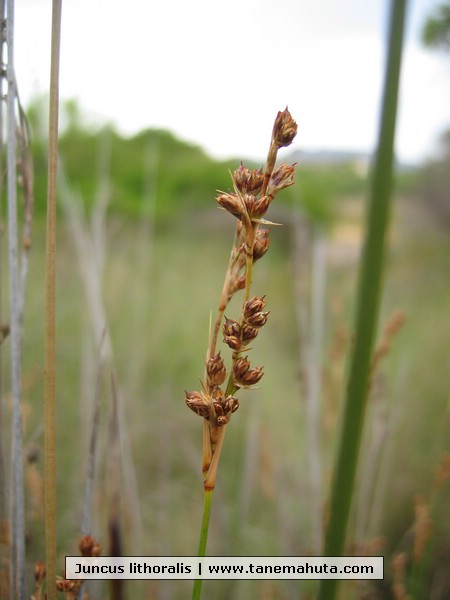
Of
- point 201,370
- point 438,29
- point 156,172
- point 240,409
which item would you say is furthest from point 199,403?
point 156,172

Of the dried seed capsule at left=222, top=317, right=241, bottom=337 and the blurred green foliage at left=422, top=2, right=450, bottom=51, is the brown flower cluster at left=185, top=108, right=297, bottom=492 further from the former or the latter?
the blurred green foliage at left=422, top=2, right=450, bottom=51

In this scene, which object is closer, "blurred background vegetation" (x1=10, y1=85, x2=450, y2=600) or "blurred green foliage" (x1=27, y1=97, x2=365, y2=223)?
"blurred background vegetation" (x1=10, y1=85, x2=450, y2=600)

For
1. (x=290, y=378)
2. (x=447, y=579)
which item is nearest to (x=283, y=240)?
(x=290, y=378)

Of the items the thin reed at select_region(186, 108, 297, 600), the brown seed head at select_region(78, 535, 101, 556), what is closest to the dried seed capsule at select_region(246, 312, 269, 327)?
the thin reed at select_region(186, 108, 297, 600)

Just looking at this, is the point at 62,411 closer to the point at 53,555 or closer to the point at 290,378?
the point at 290,378

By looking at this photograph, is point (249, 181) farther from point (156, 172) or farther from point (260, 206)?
point (156, 172)

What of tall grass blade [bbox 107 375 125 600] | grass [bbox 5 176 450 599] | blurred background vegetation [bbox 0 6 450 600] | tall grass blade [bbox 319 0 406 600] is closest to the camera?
tall grass blade [bbox 319 0 406 600]

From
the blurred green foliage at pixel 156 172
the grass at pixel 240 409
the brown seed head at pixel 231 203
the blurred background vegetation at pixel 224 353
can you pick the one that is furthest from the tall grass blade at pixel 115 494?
the blurred green foliage at pixel 156 172
